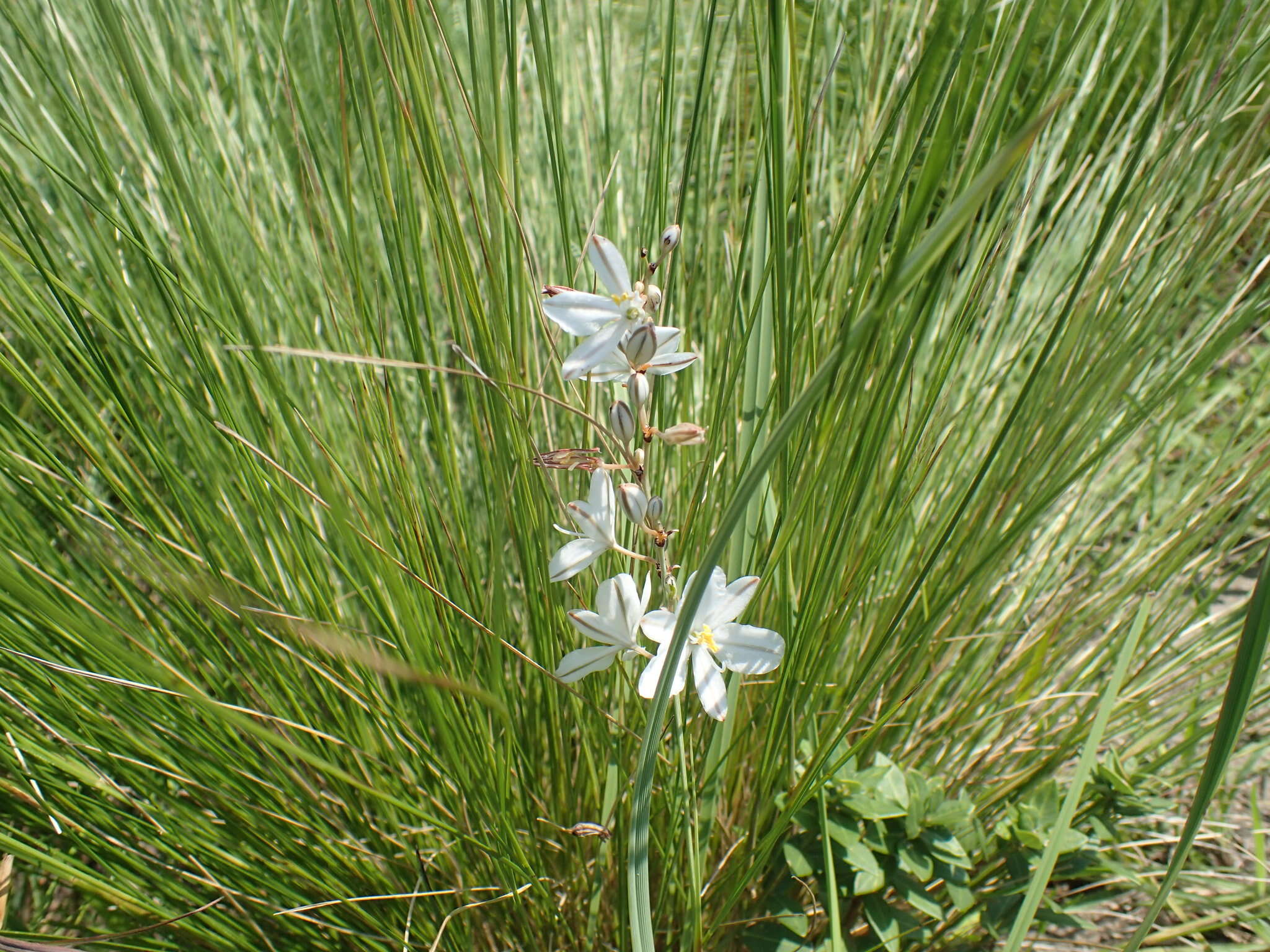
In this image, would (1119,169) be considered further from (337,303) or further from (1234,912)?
(337,303)

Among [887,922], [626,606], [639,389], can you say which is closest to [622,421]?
[639,389]

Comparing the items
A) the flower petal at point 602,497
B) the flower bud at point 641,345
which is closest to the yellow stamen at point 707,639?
the flower petal at point 602,497

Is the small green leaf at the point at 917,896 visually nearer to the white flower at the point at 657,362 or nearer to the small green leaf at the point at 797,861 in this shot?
the small green leaf at the point at 797,861

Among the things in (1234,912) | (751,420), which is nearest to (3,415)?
(751,420)

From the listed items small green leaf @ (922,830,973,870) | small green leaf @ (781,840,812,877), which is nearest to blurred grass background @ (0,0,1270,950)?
small green leaf @ (781,840,812,877)

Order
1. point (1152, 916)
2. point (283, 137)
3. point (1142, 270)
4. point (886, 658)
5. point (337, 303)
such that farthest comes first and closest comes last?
point (283, 137) < point (1142, 270) < point (886, 658) < point (337, 303) < point (1152, 916)

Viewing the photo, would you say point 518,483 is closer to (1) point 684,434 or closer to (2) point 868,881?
(1) point 684,434

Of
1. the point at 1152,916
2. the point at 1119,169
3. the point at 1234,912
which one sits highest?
the point at 1119,169

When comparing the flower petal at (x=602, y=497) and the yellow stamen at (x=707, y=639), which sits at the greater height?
the flower petal at (x=602, y=497)
